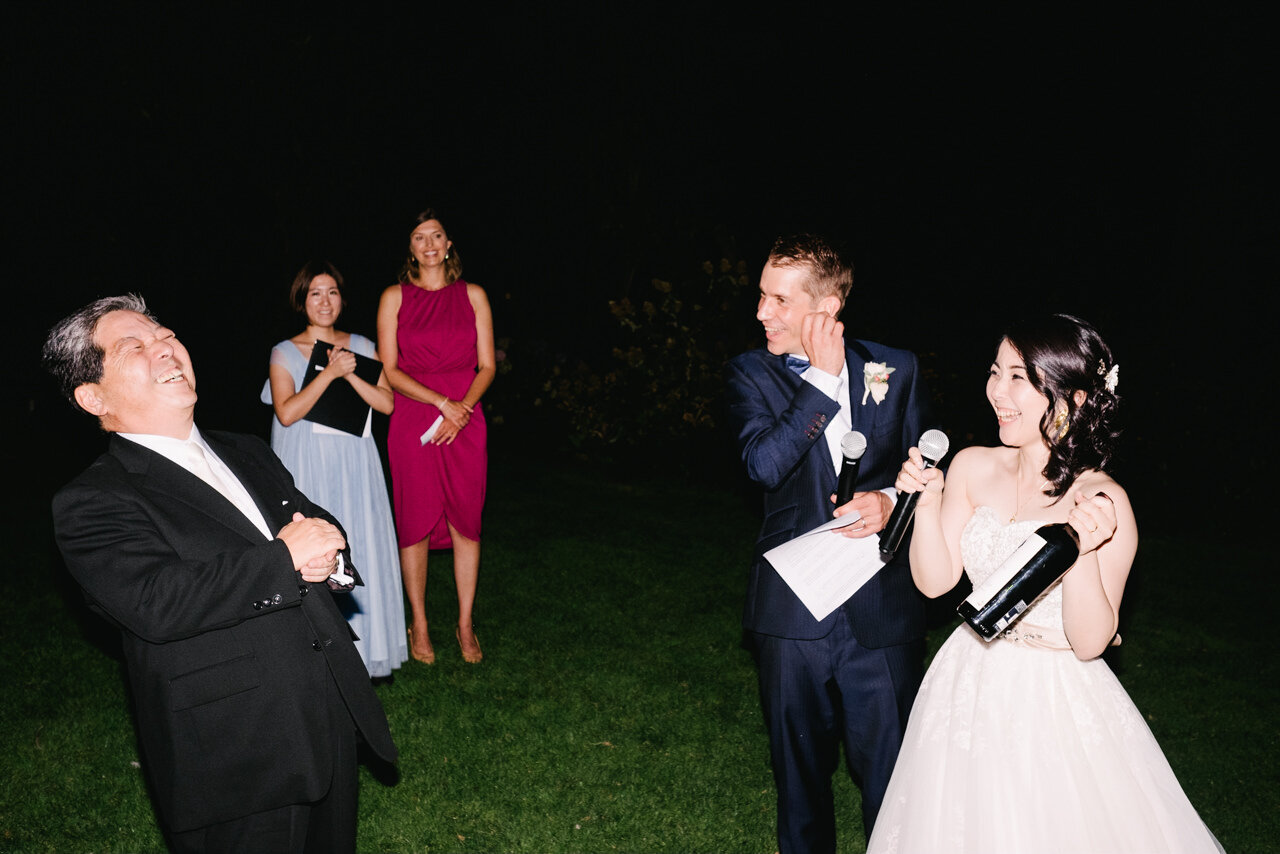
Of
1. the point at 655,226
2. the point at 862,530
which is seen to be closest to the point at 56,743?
the point at 862,530

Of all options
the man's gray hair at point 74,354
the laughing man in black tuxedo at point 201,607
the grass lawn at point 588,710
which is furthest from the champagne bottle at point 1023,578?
the man's gray hair at point 74,354

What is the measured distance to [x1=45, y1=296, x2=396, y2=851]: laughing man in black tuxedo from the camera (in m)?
2.34

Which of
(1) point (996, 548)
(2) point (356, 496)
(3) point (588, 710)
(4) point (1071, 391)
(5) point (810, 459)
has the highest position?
(4) point (1071, 391)

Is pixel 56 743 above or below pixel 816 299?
below

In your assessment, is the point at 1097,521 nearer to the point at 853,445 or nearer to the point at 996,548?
the point at 996,548

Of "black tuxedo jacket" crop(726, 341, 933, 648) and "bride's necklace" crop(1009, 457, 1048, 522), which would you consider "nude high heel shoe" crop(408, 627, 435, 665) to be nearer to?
"black tuxedo jacket" crop(726, 341, 933, 648)

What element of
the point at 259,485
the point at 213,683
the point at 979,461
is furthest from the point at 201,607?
the point at 979,461

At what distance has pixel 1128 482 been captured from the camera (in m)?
9.04

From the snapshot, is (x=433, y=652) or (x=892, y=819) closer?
(x=892, y=819)

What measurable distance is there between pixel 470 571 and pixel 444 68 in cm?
1187

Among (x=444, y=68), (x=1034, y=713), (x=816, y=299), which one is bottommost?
(x=1034, y=713)

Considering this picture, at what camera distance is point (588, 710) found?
5.26 m

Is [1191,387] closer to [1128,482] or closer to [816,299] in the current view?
[1128,482]

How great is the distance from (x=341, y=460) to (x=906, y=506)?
3406 millimetres
